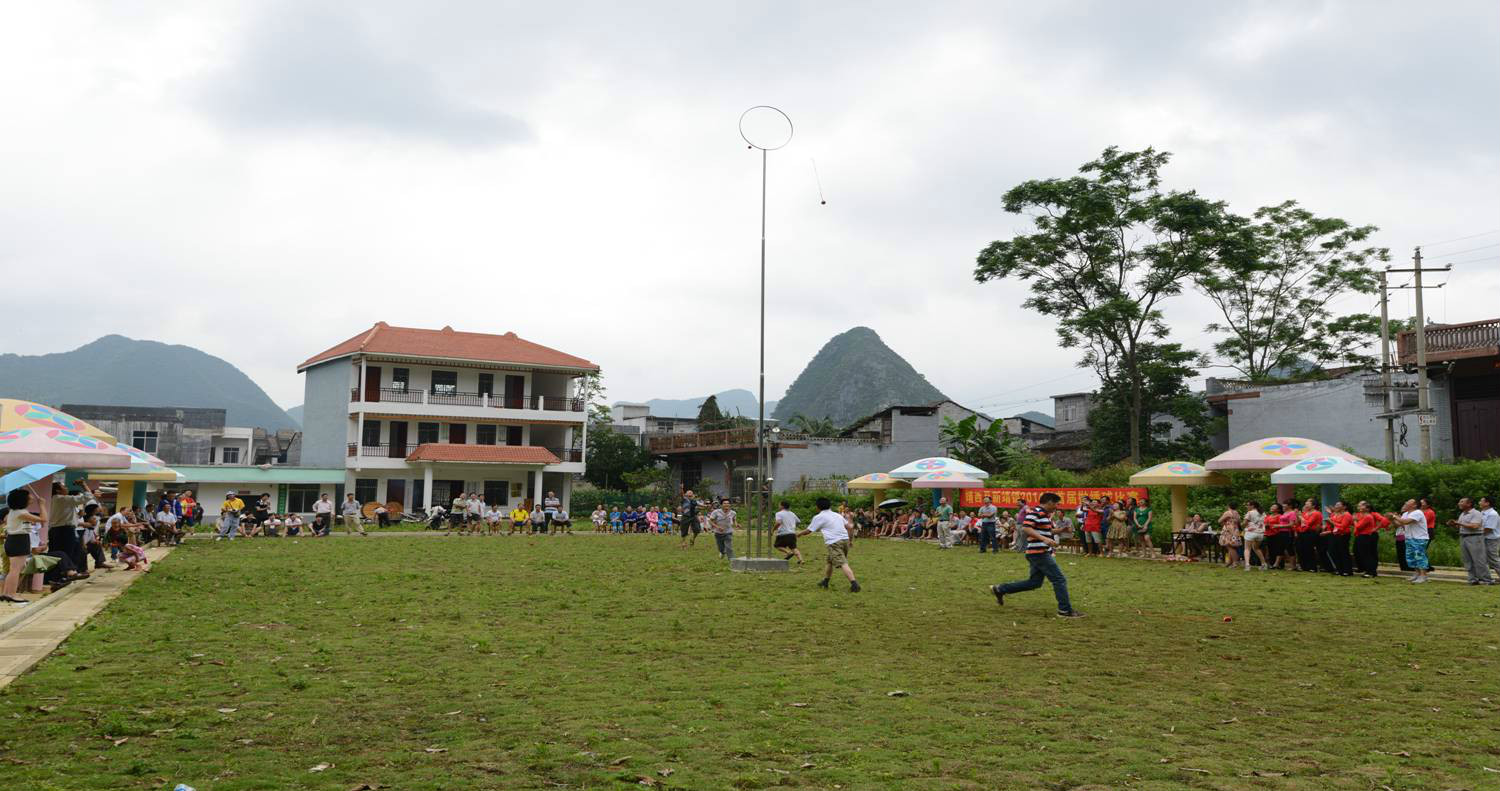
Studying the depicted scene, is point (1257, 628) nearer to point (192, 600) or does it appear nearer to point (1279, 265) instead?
point (192, 600)

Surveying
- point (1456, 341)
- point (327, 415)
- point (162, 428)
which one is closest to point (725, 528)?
point (1456, 341)

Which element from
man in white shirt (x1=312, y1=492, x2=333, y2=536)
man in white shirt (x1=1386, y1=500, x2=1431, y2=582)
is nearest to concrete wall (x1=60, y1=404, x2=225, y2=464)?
man in white shirt (x1=312, y1=492, x2=333, y2=536)

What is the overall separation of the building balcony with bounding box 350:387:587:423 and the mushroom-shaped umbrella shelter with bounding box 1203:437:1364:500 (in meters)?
34.5

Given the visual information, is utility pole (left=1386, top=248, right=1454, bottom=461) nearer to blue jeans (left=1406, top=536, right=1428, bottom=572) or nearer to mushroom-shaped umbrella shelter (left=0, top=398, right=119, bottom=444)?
blue jeans (left=1406, top=536, right=1428, bottom=572)

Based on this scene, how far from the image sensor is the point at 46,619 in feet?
37.6

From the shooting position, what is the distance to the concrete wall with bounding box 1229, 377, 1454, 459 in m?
32.2

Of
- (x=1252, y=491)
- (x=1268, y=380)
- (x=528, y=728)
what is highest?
(x=1268, y=380)

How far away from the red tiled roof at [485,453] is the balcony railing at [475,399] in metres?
2.00

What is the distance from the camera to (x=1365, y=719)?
7.05 metres

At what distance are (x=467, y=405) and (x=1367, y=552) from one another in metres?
39.4

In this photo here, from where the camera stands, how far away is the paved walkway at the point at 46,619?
883cm

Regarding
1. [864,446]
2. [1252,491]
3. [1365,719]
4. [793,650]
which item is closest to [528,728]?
[793,650]

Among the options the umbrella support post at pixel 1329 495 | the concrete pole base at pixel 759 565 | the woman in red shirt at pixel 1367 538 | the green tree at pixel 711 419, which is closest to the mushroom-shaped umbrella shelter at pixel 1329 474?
the umbrella support post at pixel 1329 495

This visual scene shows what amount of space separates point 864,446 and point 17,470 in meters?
42.8
